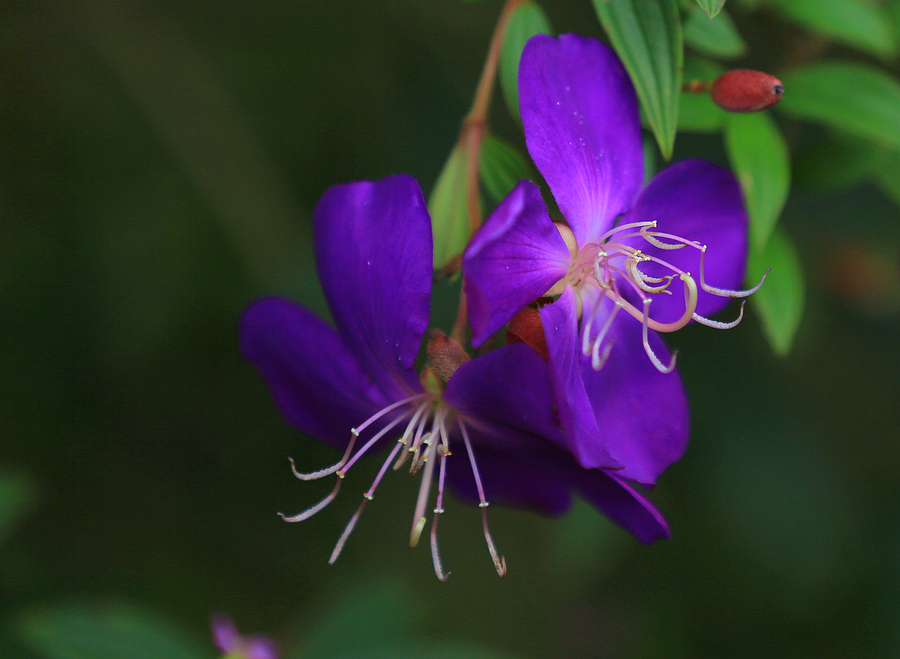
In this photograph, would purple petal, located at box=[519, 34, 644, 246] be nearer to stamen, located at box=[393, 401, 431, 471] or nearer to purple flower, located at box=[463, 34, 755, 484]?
purple flower, located at box=[463, 34, 755, 484]

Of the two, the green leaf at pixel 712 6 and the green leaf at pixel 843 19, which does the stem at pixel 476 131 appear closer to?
the green leaf at pixel 712 6

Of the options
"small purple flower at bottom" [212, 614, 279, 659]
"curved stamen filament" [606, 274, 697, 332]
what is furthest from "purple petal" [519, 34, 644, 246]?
"small purple flower at bottom" [212, 614, 279, 659]

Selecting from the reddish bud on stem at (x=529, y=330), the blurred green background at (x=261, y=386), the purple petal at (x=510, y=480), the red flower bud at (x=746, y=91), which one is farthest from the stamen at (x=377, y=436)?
the blurred green background at (x=261, y=386)

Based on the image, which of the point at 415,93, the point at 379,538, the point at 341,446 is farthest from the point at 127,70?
the point at 379,538

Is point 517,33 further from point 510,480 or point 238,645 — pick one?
point 238,645

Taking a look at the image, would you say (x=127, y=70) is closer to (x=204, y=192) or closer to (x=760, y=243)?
(x=204, y=192)

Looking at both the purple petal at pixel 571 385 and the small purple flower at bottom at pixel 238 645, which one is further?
the small purple flower at bottom at pixel 238 645
